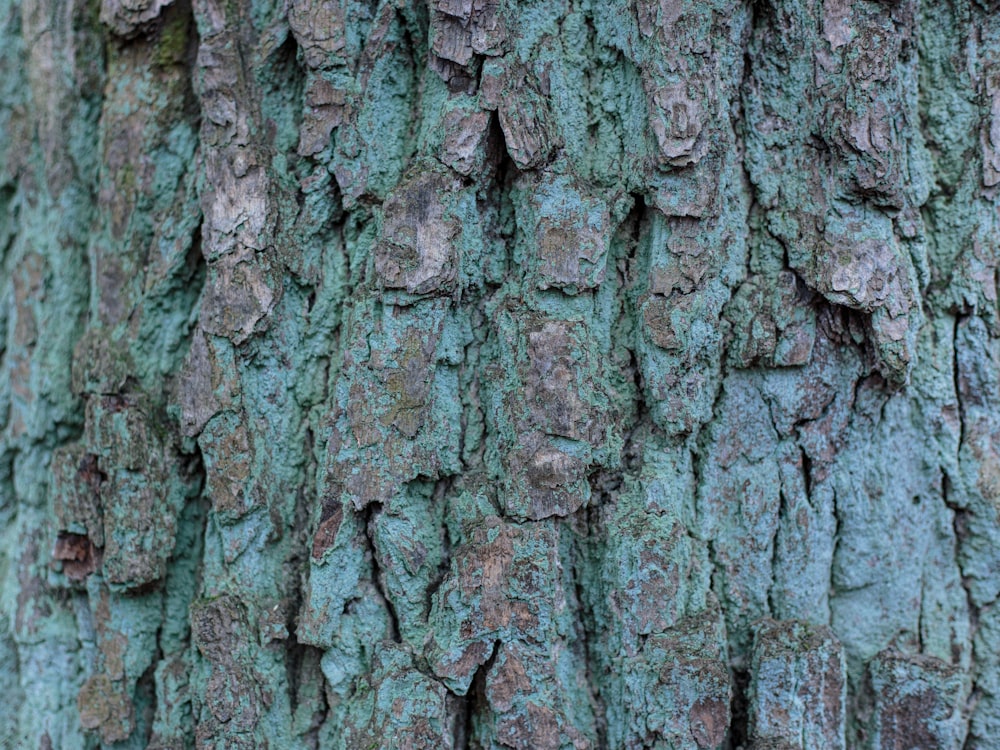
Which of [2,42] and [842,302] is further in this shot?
[2,42]

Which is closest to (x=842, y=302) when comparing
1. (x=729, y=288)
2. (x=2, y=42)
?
(x=729, y=288)

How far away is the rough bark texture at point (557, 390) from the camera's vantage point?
129 centimetres

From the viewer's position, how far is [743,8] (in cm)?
133

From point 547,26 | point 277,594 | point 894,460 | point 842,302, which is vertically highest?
point 547,26

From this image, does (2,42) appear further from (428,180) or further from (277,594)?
(277,594)

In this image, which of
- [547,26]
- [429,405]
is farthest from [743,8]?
[429,405]

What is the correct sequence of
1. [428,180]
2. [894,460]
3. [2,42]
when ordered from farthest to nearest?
[2,42], [894,460], [428,180]

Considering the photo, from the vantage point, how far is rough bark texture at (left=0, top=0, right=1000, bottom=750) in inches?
50.9

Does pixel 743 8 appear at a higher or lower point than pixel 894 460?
higher

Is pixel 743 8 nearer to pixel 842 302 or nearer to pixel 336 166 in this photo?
pixel 842 302

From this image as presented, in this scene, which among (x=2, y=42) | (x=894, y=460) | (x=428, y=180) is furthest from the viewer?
(x=2, y=42)

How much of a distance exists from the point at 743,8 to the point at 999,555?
1.06m

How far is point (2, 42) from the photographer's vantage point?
1828 mm

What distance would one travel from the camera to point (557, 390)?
1281 millimetres
